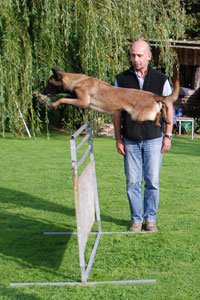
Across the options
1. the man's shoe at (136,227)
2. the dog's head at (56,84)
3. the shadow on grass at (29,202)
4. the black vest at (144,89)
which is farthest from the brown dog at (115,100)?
the shadow on grass at (29,202)

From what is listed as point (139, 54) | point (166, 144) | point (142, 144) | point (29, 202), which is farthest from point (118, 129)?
point (29, 202)

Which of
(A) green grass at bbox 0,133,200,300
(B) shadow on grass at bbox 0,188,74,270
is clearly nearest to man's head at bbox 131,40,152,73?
(A) green grass at bbox 0,133,200,300

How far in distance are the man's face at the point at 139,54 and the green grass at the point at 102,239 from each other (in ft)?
6.61

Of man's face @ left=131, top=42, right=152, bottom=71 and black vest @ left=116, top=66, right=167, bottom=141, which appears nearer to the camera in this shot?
man's face @ left=131, top=42, right=152, bottom=71

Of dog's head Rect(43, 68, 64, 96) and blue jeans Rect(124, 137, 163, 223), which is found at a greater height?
dog's head Rect(43, 68, 64, 96)

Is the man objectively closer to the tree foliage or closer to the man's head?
the man's head

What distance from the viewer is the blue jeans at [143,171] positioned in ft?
20.5

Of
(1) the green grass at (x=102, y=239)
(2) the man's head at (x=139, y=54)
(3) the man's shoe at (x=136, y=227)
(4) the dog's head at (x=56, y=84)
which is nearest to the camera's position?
(4) the dog's head at (x=56, y=84)

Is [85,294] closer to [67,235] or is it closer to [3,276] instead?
[3,276]

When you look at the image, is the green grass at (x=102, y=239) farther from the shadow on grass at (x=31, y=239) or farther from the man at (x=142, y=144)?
the man at (x=142, y=144)

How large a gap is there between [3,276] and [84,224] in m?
0.92

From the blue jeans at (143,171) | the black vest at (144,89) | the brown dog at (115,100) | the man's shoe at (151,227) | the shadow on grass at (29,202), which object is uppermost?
the brown dog at (115,100)

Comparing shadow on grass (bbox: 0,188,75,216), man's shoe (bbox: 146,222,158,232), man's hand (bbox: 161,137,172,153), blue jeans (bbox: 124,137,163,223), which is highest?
man's hand (bbox: 161,137,172,153)

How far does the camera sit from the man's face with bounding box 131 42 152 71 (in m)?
5.40
